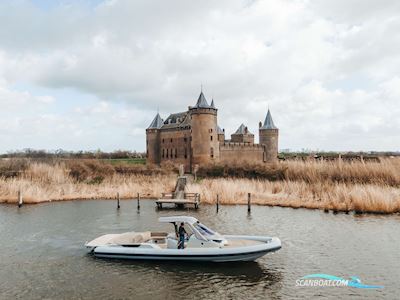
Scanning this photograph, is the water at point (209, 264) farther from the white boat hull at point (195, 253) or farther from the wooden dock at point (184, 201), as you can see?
the wooden dock at point (184, 201)

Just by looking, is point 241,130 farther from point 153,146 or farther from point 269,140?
point 153,146

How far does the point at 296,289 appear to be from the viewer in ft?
38.5

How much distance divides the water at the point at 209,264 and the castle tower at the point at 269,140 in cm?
4090

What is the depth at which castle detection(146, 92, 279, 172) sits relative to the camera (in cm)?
4934

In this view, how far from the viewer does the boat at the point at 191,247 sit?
45.2 feet

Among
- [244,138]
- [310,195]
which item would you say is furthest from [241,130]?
[310,195]

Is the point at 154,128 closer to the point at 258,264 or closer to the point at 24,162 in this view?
the point at 24,162

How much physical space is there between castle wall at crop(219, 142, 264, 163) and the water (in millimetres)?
31859

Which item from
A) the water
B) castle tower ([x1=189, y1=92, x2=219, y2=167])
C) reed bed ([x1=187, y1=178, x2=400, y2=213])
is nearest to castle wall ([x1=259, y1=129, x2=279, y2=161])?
castle tower ([x1=189, y1=92, x2=219, y2=167])

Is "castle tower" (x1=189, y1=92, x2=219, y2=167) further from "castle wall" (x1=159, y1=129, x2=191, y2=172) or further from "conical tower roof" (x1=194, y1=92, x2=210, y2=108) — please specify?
"castle wall" (x1=159, y1=129, x2=191, y2=172)

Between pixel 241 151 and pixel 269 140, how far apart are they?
772 cm

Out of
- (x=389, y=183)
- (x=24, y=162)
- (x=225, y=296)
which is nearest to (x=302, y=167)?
(x=389, y=183)

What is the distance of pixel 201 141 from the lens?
162 feet

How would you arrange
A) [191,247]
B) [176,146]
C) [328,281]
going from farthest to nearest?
[176,146], [191,247], [328,281]
